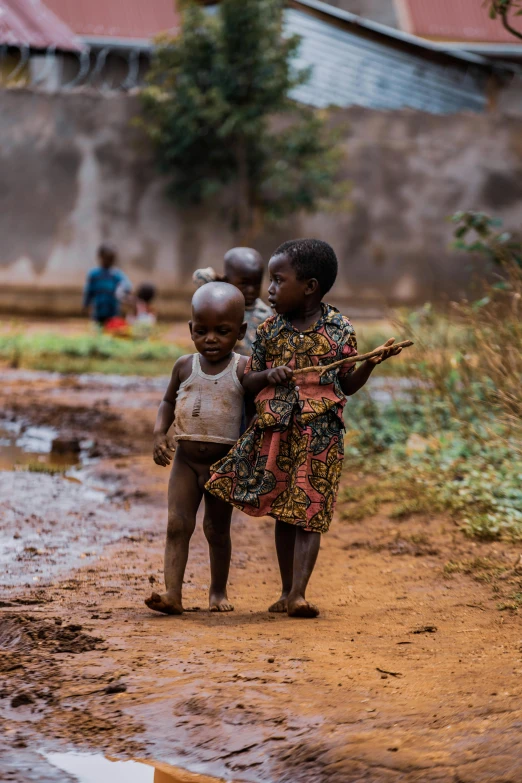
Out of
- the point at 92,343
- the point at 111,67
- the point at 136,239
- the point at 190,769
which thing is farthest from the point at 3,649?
the point at 111,67

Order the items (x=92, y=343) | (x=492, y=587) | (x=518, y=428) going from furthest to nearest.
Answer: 1. (x=92, y=343)
2. (x=518, y=428)
3. (x=492, y=587)

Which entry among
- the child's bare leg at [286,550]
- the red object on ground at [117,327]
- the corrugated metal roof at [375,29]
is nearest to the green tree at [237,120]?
the red object on ground at [117,327]

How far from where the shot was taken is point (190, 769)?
2.46 m

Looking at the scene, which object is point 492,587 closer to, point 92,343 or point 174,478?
point 174,478

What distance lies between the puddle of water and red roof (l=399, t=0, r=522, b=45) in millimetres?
14357

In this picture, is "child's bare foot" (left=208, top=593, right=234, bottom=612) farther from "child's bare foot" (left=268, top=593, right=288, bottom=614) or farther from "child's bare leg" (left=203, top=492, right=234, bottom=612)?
"child's bare foot" (left=268, top=593, right=288, bottom=614)

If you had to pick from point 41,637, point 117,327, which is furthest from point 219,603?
point 117,327

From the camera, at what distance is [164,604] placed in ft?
11.8

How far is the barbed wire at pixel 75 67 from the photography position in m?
17.0

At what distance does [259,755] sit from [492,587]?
193cm

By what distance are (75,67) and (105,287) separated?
701 centimetres

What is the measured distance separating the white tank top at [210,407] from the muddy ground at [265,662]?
65 centimetres

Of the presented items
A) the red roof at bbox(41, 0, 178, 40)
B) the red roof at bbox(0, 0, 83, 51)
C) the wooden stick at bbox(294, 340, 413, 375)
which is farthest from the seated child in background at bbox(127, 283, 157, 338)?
the wooden stick at bbox(294, 340, 413, 375)

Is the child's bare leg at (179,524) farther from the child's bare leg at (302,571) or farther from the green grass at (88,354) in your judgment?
the green grass at (88,354)
